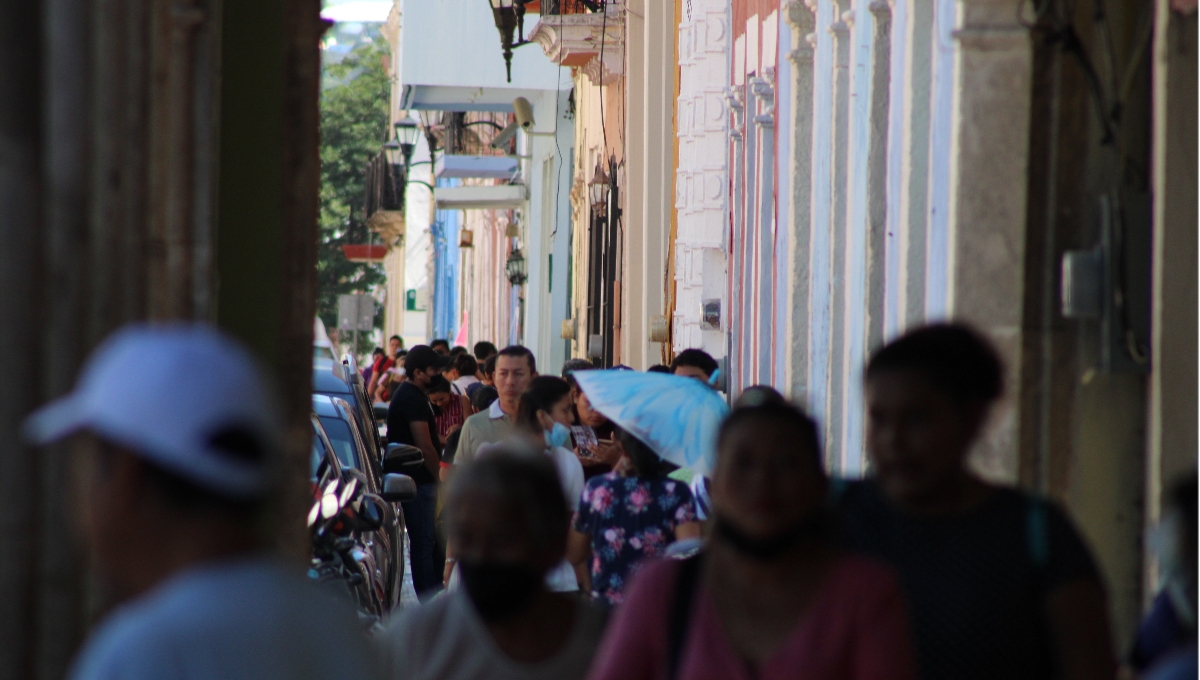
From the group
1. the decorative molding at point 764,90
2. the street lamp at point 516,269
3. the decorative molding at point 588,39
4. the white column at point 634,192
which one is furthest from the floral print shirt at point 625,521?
the street lamp at point 516,269

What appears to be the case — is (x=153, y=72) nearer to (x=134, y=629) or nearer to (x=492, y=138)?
(x=134, y=629)

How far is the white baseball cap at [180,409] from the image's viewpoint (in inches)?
85.6

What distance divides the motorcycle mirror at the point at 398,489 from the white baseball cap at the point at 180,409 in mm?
7503

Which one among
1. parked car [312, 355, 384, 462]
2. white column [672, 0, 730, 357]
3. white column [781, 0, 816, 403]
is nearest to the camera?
parked car [312, 355, 384, 462]

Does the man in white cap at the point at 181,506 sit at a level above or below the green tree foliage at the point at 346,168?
below

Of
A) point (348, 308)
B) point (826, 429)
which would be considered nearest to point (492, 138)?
point (348, 308)

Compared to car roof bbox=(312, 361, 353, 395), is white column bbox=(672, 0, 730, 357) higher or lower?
higher

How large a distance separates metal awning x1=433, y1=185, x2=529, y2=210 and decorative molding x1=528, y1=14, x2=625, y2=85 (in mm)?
11100

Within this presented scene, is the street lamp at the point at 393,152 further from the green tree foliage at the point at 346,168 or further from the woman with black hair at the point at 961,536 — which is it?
the woman with black hair at the point at 961,536

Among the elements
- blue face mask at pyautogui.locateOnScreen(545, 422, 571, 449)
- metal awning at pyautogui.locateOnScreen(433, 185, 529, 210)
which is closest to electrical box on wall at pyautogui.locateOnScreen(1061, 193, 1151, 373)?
blue face mask at pyautogui.locateOnScreen(545, 422, 571, 449)

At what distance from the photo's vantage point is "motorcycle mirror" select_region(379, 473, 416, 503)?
970cm

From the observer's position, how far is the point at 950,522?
3.63 metres

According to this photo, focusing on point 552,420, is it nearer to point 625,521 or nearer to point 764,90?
point 625,521

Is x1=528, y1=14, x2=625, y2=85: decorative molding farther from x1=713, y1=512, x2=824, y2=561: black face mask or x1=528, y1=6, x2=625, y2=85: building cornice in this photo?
x1=713, y1=512, x2=824, y2=561: black face mask
